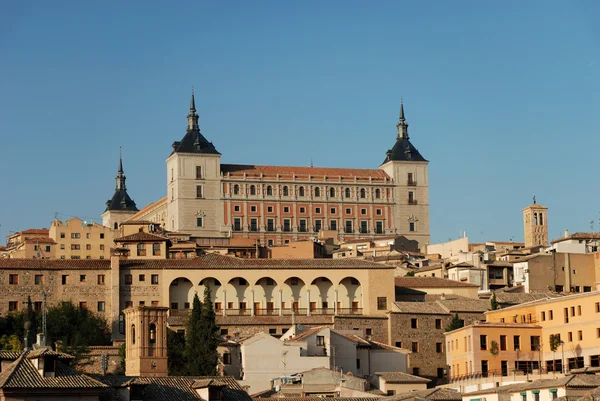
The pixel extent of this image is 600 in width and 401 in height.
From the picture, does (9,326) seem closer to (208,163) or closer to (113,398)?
(113,398)

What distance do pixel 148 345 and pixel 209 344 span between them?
9.19 m

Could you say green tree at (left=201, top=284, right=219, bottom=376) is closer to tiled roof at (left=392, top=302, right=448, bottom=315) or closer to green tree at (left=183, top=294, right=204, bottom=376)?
green tree at (left=183, top=294, right=204, bottom=376)

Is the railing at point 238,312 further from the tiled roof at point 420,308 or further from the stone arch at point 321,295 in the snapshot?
the tiled roof at point 420,308

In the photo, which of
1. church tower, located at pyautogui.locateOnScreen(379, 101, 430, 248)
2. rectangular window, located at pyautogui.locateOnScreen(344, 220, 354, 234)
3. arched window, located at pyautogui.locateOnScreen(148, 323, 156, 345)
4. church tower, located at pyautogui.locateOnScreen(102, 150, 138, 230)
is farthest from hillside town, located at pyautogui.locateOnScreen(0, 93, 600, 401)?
church tower, located at pyautogui.locateOnScreen(102, 150, 138, 230)

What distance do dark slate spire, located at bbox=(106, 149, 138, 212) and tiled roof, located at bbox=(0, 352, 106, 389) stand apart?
12603 cm

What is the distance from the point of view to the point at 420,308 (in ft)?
264

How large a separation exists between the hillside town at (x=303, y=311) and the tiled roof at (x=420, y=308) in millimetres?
149

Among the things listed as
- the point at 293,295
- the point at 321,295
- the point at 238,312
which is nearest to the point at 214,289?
the point at 238,312

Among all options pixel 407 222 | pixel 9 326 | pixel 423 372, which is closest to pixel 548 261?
pixel 423 372

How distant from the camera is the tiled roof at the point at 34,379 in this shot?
39.2 meters

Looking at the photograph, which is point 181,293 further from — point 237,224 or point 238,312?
point 237,224

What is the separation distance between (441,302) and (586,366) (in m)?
19.0

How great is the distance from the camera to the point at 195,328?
72.4 metres

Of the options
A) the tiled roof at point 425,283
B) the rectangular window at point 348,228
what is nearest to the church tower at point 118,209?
the rectangular window at point 348,228
